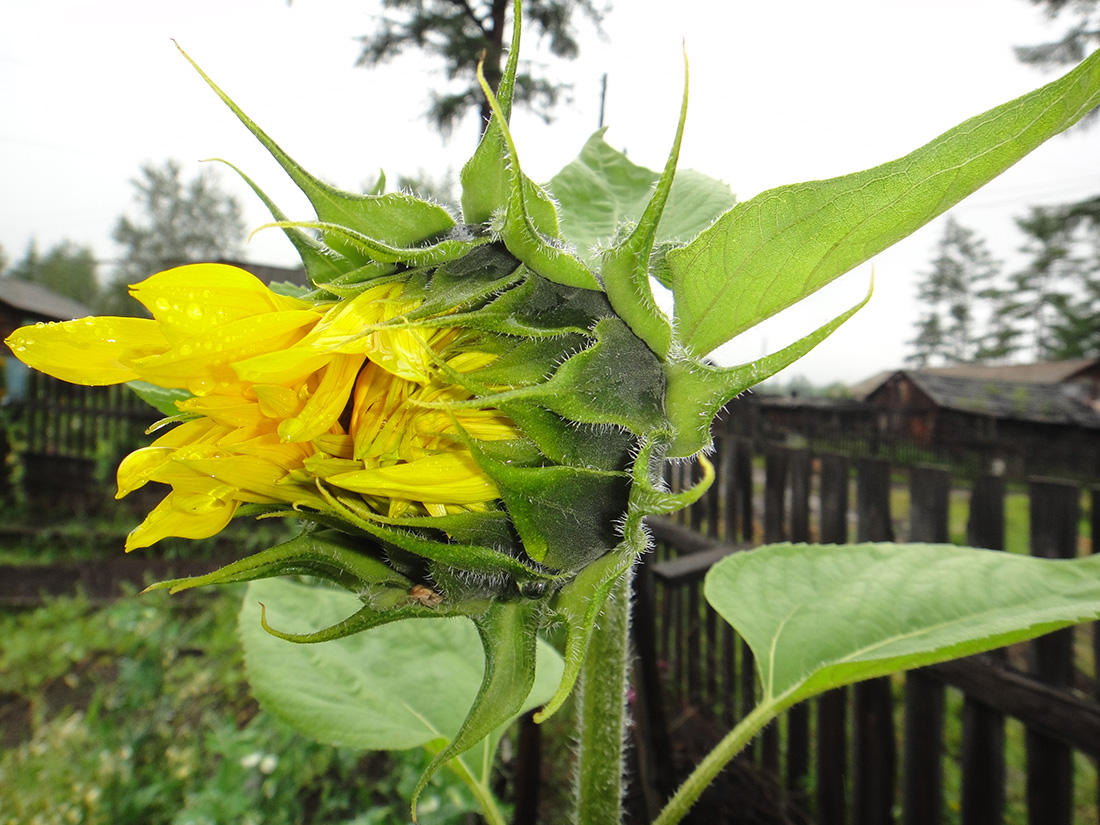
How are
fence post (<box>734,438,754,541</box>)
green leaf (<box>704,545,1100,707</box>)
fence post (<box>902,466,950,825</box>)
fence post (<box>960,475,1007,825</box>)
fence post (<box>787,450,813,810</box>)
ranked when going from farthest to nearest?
fence post (<box>734,438,754,541</box>) < fence post (<box>787,450,813,810</box>) < fence post (<box>902,466,950,825</box>) < fence post (<box>960,475,1007,825</box>) < green leaf (<box>704,545,1100,707</box>)

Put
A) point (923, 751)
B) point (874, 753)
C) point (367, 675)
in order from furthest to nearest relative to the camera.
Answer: point (874, 753) → point (923, 751) → point (367, 675)

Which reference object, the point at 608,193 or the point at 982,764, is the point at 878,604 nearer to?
the point at 608,193

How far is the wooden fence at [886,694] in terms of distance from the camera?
1.69 meters

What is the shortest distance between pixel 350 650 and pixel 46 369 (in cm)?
49

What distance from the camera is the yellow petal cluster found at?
0.37m

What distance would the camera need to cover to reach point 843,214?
304 mm

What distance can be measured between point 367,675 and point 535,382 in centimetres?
54

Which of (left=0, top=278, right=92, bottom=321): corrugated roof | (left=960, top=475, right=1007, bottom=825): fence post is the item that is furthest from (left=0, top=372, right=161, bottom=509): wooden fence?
(left=960, top=475, right=1007, bottom=825): fence post

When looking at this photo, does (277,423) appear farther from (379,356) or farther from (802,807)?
(802,807)

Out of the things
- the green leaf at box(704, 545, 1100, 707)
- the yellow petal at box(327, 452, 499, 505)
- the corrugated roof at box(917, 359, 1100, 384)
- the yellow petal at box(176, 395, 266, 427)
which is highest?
the corrugated roof at box(917, 359, 1100, 384)

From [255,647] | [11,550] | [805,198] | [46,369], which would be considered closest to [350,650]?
[255,647]

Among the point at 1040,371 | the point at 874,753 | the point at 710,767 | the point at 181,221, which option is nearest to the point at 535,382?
the point at 710,767

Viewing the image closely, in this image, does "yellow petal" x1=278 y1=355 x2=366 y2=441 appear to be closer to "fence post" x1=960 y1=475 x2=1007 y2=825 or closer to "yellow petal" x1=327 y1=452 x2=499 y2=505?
"yellow petal" x1=327 y1=452 x2=499 y2=505

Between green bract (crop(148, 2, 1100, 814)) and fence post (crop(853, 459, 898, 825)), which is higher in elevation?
green bract (crop(148, 2, 1100, 814))
